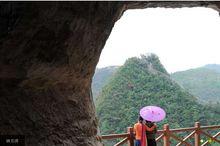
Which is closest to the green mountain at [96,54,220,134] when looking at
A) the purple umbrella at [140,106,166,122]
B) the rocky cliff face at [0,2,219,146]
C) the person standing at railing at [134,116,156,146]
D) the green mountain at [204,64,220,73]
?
the purple umbrella at [140,106,166,122]

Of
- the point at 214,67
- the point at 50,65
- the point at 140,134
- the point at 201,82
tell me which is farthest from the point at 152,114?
the point at 214,67

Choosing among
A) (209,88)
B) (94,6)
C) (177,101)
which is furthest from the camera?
(209,88)

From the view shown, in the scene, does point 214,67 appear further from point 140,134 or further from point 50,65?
point 50,65

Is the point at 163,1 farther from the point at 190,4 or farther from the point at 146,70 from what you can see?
the point at 146,70

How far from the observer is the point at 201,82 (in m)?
38.9

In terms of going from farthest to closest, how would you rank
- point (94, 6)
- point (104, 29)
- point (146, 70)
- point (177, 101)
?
point (146, 70), point (177, 101), point (104, 29), point (94, 6)

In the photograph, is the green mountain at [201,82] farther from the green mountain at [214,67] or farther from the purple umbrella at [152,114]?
the purple umbrella at [152,114]

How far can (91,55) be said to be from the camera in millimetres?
5121

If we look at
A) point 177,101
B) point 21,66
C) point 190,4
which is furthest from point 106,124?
point 21,66

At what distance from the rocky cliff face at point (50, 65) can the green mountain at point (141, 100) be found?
14.8 meters

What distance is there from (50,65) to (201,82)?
117 ft

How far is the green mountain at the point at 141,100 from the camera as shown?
2044cm

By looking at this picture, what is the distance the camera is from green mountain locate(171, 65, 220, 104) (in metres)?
35.3

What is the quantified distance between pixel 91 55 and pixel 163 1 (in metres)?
1.42
